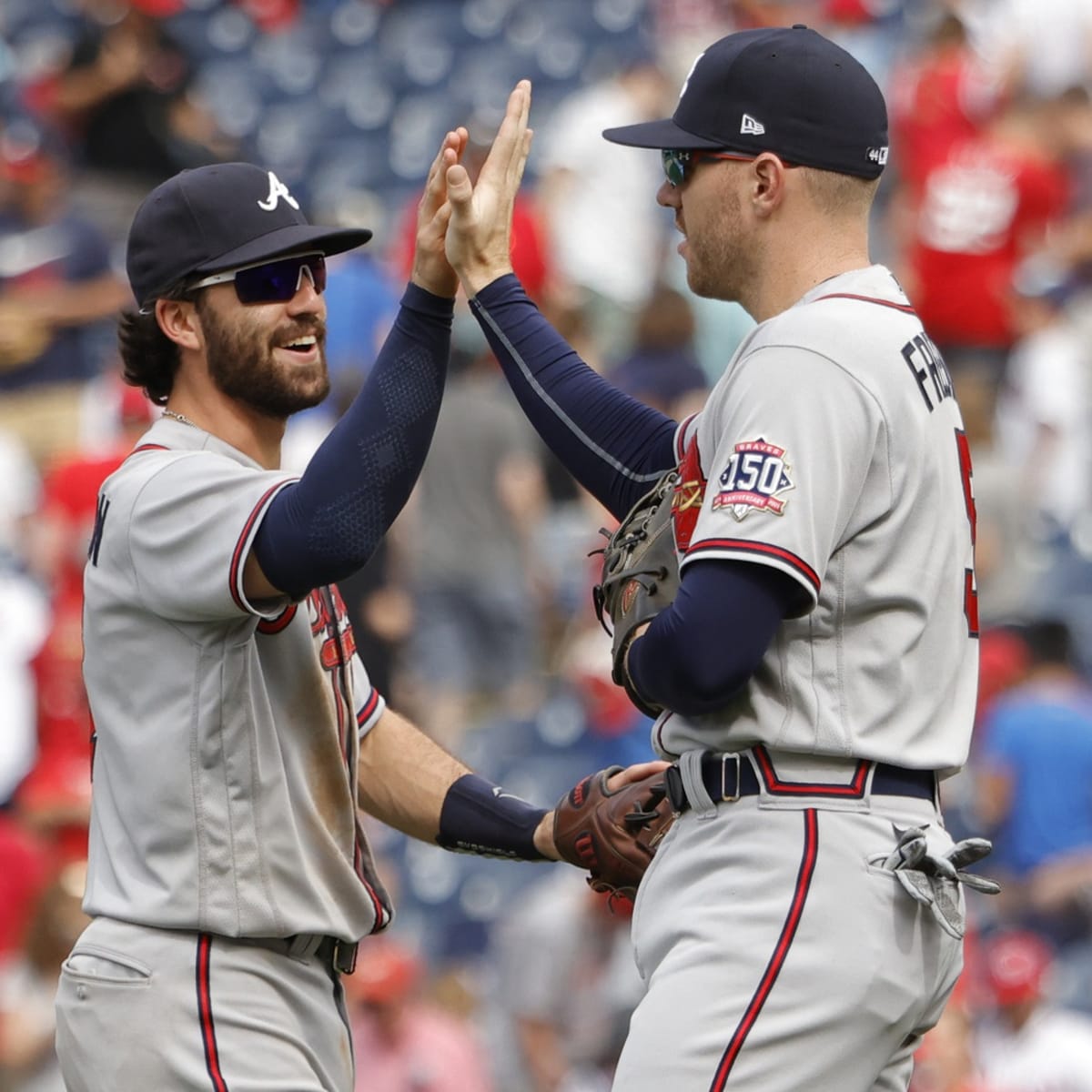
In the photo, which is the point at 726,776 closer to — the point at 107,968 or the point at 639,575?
the point at 639,575

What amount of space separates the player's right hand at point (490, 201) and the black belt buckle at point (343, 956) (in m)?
1.06

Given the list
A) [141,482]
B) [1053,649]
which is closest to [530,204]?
[1053,649]

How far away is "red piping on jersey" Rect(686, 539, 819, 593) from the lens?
107 inches

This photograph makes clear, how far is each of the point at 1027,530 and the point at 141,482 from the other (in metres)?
5.96

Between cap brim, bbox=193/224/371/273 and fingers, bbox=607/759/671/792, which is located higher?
cap brim, bbox=193/224/371/273

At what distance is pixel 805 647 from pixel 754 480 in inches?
9.7

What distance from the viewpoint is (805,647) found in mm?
2824

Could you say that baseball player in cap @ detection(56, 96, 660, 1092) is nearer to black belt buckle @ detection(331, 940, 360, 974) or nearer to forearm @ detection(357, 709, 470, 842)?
black belt buckle @ detection(331, 940, 360, 974)

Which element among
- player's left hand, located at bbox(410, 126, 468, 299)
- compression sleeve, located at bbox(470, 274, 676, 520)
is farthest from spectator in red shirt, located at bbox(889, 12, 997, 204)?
player's left hand, located at bbox(410, 126, 468, 299)

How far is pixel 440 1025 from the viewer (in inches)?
253

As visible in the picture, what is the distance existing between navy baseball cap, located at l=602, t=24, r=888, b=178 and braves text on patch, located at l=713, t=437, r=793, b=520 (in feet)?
1.54

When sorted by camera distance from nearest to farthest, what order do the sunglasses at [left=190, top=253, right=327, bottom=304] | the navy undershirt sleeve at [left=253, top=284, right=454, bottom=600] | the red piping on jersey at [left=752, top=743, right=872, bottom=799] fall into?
the red piping on jersey at [left=752, top=743, right=872, bottom=799] → the navy undershirt sleeve at [left=253, top=284, right=454, bottom=600] → the sunglasses at [left=190, top=253, right=327, bottom=304]

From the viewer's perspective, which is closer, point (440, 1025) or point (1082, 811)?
point (440, 1025)

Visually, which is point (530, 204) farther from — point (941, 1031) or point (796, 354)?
point (796, 354)
